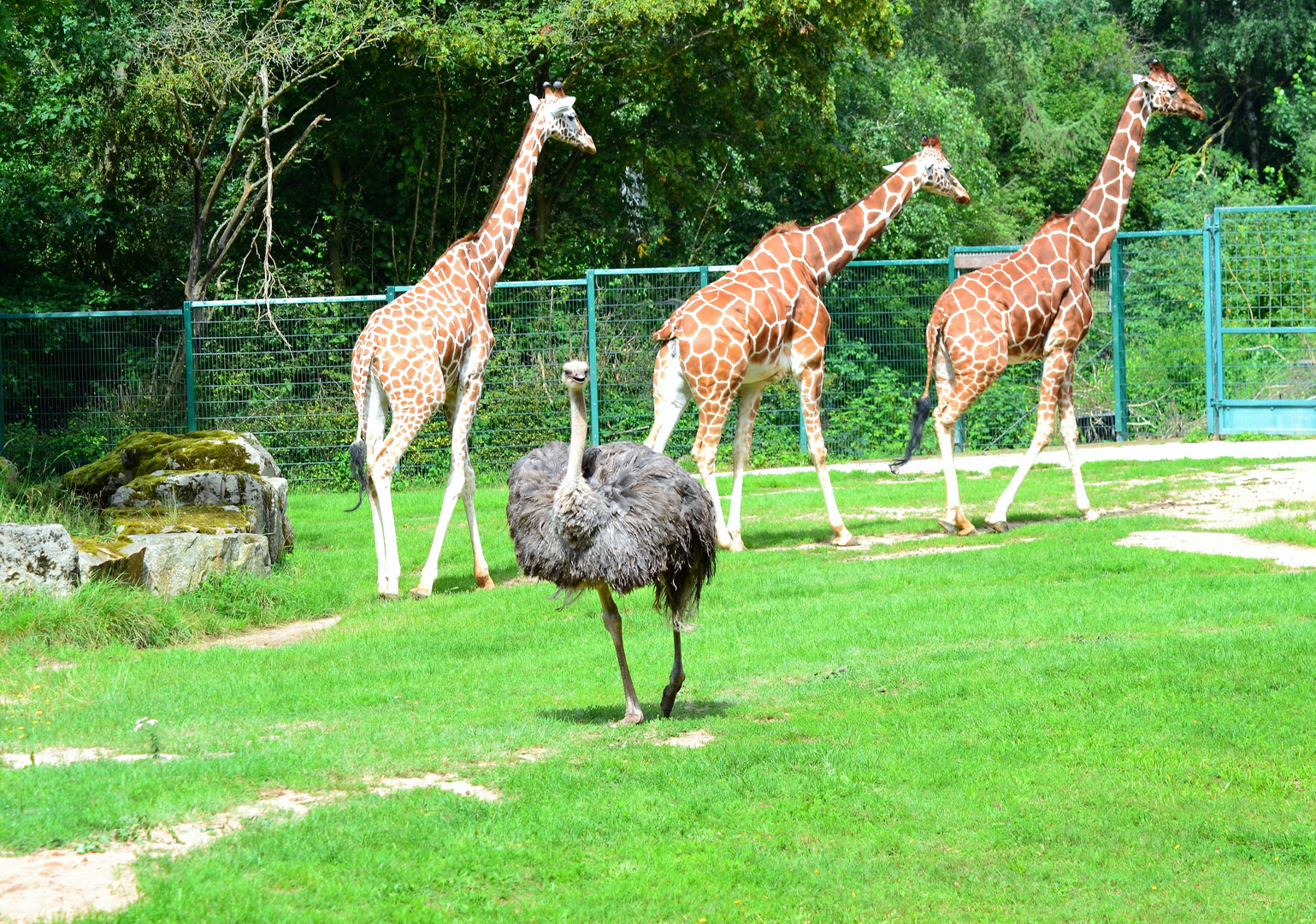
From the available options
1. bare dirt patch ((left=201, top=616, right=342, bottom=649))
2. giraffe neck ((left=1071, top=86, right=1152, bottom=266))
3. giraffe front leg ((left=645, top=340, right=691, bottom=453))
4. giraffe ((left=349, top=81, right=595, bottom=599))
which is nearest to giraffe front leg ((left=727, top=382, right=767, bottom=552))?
giraffe front leg ((left=645, top=340, right=691, bottom=453))

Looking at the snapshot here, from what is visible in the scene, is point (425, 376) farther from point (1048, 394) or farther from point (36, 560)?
point (1048, 394)

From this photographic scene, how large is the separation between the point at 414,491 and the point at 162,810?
1330 cm

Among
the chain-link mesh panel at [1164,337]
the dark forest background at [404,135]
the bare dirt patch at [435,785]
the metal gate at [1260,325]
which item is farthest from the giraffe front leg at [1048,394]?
the bare dirt patch at [435,785]

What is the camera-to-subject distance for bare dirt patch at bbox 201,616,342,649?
35.9ft

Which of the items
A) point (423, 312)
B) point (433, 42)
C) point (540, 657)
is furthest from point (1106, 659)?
point (433, 42)

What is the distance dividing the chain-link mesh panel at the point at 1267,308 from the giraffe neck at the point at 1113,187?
596 centimetres

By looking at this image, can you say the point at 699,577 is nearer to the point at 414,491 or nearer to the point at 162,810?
the point at 162,810

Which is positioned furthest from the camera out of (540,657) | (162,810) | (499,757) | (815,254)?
(815,254)

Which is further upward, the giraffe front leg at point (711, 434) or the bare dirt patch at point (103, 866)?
the giraffe front leg at point (711, 434)

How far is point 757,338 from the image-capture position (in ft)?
45.0

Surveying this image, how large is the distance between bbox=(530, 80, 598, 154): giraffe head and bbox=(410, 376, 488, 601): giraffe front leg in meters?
2.88

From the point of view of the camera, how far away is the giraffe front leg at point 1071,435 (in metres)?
14.2

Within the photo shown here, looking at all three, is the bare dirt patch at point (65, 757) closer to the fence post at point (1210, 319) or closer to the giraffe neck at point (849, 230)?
the giraffe neck at point (849, 230)

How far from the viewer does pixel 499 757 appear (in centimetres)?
720
